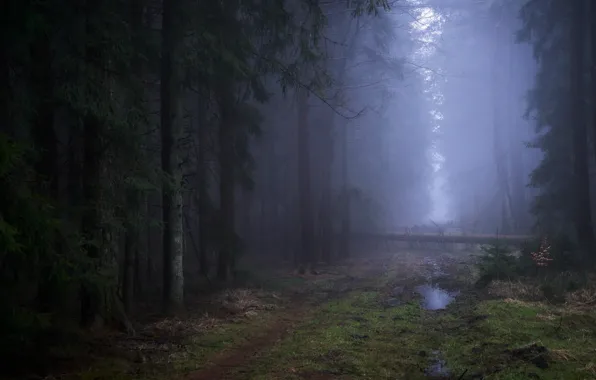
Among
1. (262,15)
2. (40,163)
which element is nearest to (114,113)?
(40,163)

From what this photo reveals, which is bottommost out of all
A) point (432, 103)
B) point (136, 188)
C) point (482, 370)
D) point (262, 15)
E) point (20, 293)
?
point (482, 370)

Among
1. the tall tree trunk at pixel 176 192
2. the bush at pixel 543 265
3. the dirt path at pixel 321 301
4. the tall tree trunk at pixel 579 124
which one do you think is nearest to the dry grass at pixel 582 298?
the bush at pixel 543 265

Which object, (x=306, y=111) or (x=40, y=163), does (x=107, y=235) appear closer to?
(x=40, y=163)

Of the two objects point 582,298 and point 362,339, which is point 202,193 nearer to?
point 362,339

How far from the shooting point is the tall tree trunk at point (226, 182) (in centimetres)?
1448

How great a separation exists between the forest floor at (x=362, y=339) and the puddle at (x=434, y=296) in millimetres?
33

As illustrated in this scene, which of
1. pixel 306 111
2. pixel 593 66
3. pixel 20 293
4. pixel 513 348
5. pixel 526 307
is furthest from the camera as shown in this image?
pixel 306 111

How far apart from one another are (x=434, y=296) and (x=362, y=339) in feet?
18.9

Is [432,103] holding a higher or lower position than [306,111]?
higher

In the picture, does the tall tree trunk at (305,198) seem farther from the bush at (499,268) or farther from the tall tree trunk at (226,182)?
the bush at (499,268)

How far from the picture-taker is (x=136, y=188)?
880cm

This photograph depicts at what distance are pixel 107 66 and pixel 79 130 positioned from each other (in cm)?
135

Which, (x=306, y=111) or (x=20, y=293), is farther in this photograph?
(x=306, y=111)

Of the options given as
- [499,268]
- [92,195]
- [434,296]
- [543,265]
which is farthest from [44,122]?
[543,265]
